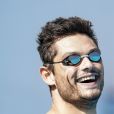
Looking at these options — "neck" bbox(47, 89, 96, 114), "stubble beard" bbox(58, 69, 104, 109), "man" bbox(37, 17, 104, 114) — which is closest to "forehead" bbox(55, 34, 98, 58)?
"man" bbox(37, 17, 104, 114)

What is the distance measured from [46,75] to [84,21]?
1.42 ft

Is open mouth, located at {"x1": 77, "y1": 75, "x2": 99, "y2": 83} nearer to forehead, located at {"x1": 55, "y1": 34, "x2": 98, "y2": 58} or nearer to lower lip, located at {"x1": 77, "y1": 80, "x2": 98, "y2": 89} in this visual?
lower lip, located at {"x1": 77, "y1": 80, "x2": 98, "y2": 89}

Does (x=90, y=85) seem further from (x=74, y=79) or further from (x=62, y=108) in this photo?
(x=62, y=108)

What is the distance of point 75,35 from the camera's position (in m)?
2.28

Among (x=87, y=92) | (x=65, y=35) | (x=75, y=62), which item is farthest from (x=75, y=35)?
(x=87, y=92)

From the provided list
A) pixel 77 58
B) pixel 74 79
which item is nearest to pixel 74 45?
pixel 77 58

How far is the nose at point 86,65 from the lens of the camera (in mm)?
2150

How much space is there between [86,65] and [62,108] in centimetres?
35

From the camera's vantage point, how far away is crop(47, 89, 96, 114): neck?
2.29m

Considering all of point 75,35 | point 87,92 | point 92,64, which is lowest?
point 87,92

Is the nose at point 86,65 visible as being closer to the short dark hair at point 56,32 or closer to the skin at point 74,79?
the skin at point 74,79

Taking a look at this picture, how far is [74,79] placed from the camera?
85.4 inches

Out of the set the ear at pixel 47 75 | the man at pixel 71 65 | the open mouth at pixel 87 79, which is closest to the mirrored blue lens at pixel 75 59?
the man at pixel 71 65

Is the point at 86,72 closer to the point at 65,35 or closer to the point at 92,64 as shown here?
the point at 92,64
